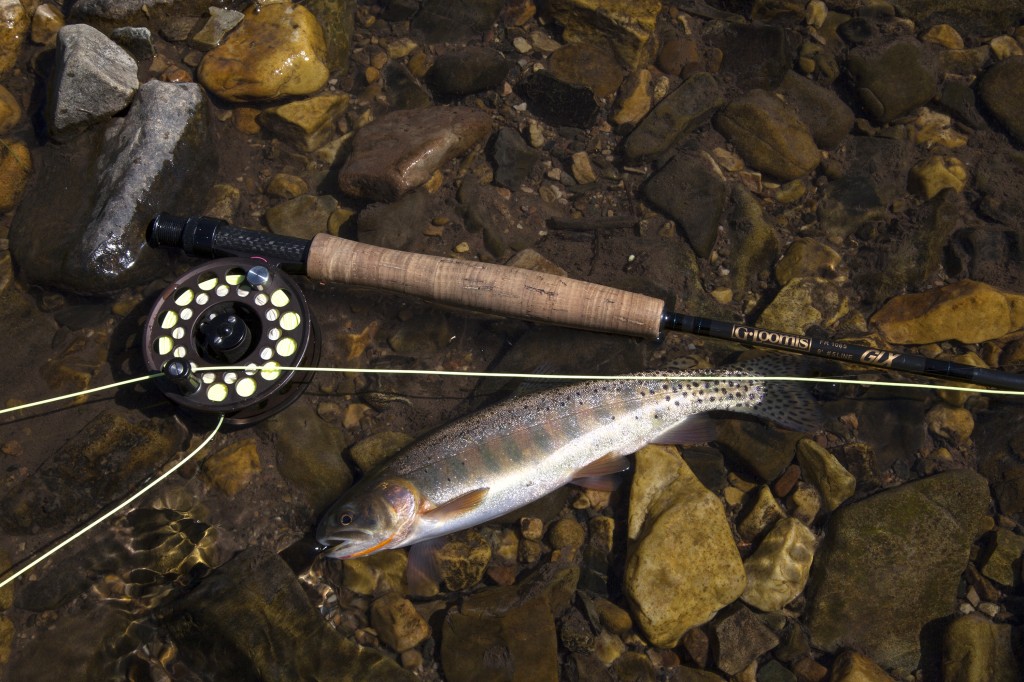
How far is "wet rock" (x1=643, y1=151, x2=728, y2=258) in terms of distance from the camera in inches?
184

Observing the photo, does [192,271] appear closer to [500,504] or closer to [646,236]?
[500,504]

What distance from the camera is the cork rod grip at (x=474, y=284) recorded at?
389cm

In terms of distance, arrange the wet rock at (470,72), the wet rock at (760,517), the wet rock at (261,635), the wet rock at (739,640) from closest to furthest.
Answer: the wet rock at (261,635)
the wet rock at (739,640)
the wet rock at (760,517)
the wet rock at (470,72)

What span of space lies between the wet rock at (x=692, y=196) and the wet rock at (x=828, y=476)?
1.43 metres

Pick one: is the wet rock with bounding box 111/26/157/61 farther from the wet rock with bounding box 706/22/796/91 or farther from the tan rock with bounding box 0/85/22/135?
the wet rock with bounding box 706/22/796/91

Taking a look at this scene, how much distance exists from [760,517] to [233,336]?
10.1ft

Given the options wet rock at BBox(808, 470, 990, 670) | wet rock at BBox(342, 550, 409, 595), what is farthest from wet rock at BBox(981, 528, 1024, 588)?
wet rock at BBox(342, 550, 409, 595)

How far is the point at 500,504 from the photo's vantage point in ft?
12.7

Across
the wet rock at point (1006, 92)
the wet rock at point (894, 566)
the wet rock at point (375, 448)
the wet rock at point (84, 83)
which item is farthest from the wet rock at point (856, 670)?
the wet rock at point (84, 83)

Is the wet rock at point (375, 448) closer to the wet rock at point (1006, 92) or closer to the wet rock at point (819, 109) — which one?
the wet rock at point (819, 109)

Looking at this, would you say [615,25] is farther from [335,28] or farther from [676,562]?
[676,562]

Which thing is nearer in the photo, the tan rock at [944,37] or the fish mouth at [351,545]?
the fish mouth at [351,545]

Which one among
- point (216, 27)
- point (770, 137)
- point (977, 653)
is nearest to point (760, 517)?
point (977, 653)

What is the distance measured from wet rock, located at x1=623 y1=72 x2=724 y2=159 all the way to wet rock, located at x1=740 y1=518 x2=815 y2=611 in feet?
8.59
